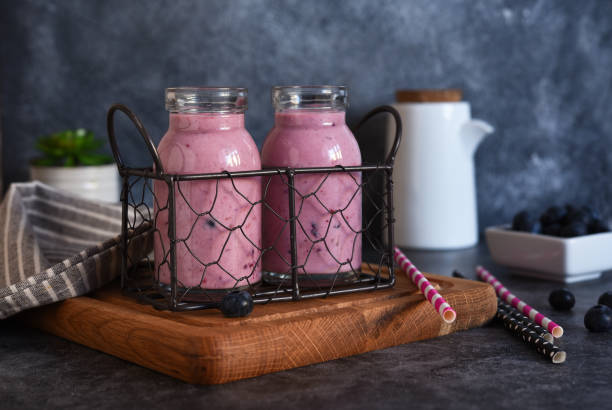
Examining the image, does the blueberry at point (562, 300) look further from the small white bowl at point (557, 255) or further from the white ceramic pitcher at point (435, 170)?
the white ceramic pitcher at point (435, 170)

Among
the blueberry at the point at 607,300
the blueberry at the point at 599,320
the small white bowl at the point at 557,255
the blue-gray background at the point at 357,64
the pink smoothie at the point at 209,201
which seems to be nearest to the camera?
the pink smoothie at the point at 209,201

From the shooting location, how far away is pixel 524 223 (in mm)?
1410

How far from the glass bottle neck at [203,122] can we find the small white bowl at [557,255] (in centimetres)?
72

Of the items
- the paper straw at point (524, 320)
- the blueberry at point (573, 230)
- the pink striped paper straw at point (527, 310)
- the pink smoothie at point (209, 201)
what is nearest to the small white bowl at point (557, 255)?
the blueberry at point (573, 230)

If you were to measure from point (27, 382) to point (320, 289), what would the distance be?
13.7 inches

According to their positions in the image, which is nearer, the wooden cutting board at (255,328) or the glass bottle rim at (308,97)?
the wooden cutting board at (255,328)

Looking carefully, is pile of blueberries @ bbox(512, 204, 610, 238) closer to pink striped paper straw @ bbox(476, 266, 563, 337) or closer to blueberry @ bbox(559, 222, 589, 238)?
blueberry @ bbox(559, 222, 589, 238)

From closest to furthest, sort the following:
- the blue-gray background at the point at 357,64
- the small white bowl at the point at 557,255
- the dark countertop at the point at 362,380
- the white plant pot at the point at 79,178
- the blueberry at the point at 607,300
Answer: the dark countertop at the point at 362,380, the blueberry at the point at 607,300, the small white bowl at the point at 557,255, the white plant pot at the point at 79,178, the blue-gray background at the point at 357,64

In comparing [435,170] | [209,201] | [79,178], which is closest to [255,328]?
[209,201]

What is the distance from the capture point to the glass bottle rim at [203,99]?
0.83 m

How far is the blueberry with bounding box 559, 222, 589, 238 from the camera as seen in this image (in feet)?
4.38

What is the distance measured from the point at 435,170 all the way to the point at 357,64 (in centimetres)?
35

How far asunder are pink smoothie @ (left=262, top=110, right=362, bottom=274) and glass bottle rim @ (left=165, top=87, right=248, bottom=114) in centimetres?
9

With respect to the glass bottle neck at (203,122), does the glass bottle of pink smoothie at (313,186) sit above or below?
below
